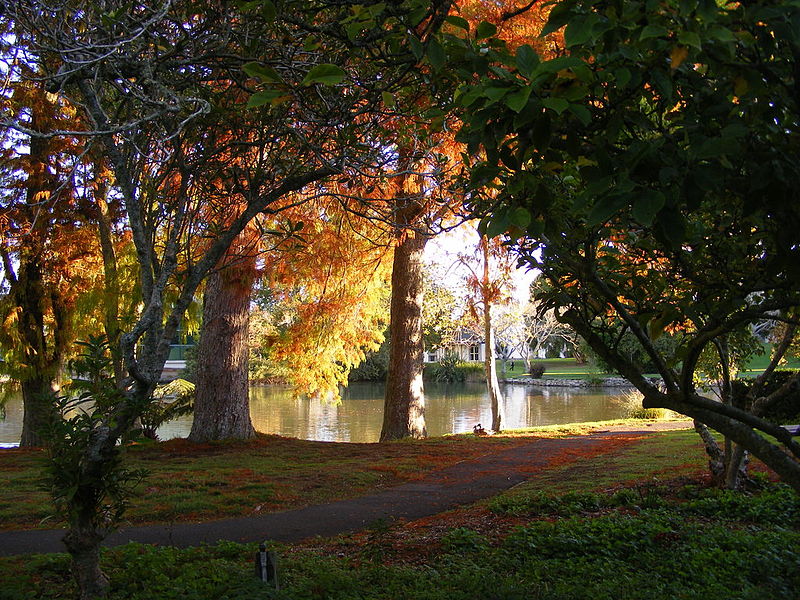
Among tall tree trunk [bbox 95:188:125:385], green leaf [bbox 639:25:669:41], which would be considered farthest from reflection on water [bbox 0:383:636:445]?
green leaf [bbox 639:25:669:41]

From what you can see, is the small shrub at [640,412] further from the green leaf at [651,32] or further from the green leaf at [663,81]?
the green leaf at [651,32]

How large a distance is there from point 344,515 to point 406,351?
755cm

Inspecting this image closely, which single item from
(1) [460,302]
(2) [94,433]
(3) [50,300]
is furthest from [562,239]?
(1) [460,302]

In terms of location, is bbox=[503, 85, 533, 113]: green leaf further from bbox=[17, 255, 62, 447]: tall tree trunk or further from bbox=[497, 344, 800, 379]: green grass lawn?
bbox=[497, 344, 800, 379]: green grass lawn

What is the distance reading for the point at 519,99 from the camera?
1.66m

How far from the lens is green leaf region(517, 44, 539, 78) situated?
176 centimetres

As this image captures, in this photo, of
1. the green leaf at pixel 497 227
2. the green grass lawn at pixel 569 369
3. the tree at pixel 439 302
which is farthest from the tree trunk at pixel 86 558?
A: the green grass lawn at pixel 569 369

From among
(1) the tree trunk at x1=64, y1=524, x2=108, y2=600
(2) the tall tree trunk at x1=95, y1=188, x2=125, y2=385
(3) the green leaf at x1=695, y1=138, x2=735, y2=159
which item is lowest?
(1) the tree trunk at x1=64, y1=524, x2=108, y2=600

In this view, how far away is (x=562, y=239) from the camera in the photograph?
3.19m

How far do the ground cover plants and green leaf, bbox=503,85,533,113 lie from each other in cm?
307

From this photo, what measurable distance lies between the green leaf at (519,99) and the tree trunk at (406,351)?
12.6 m

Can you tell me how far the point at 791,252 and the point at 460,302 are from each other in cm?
2035

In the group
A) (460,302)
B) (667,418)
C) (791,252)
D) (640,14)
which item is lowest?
(667,418)

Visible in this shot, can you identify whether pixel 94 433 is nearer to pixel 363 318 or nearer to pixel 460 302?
pixel 363 318
